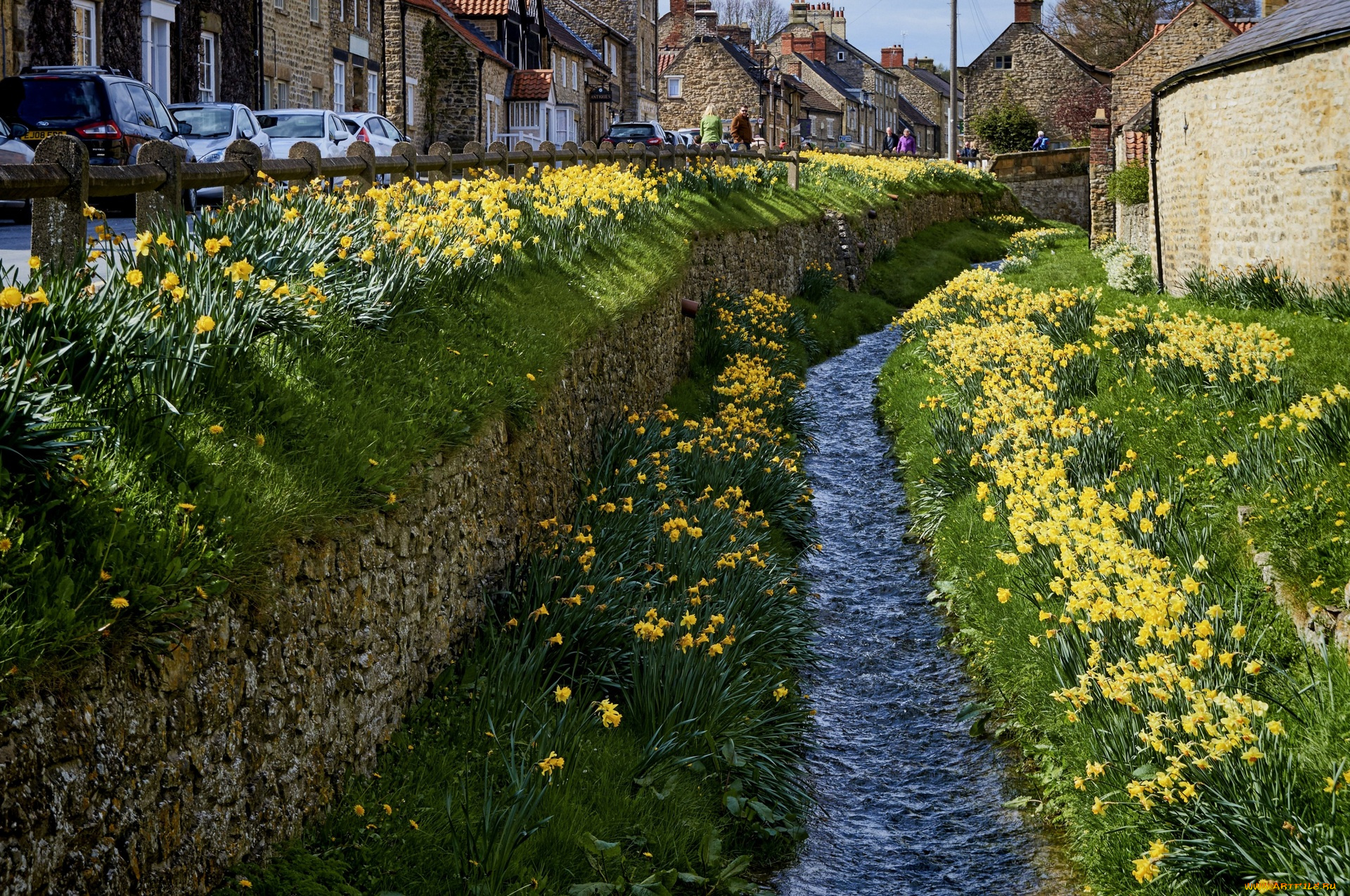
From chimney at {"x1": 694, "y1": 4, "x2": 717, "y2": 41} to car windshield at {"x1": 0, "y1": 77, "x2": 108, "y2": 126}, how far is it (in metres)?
49.5

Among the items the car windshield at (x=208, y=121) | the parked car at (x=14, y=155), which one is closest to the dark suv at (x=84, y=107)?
the parked car at (x=14, y=155)

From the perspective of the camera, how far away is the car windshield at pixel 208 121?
20.0 m

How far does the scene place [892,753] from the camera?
25.2 feet

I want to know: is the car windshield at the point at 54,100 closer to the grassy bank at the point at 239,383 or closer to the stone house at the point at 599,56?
the grassy bank at the point at 239,383

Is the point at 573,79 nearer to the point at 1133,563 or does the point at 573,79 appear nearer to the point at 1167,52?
the point at 1167,52

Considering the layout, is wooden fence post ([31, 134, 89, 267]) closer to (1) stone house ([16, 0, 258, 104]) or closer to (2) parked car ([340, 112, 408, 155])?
(1) stone house ([16, 0, 258, 104])

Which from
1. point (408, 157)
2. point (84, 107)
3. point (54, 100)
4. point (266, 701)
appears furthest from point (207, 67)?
point (266, 701)

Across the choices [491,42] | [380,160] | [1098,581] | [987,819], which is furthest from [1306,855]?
[491,42]

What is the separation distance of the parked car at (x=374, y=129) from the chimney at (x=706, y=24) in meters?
41.5

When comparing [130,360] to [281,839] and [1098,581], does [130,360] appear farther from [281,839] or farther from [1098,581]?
[1098,581]

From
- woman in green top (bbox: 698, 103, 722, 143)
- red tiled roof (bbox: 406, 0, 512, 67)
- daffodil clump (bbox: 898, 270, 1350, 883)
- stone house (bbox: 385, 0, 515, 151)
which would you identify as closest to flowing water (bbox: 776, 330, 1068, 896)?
daffodil clump (bbox: 898, 270, 1350, 883)

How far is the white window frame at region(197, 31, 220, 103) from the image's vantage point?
2633cm

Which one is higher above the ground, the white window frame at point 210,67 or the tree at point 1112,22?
the tree at point 1112,22

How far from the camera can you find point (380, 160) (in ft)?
33.6
